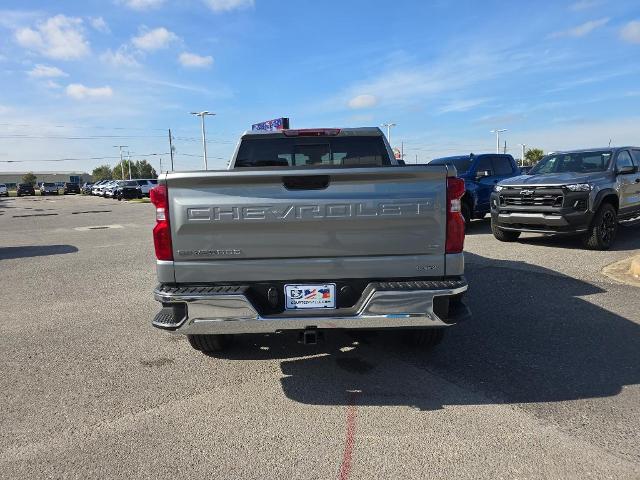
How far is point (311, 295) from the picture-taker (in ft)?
10.8

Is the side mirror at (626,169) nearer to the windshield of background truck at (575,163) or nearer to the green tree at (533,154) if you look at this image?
the windshield of background truck at (575,163)

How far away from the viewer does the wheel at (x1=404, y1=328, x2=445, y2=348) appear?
4047mm

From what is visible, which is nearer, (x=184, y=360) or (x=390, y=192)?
(x=390, y=192)

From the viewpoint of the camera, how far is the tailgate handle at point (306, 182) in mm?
3201

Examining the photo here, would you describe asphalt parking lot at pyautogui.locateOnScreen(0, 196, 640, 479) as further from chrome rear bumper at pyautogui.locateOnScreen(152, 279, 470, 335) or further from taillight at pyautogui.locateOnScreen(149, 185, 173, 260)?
taillight at pyautogui.locateOnScreen(149, 185, 173, 260)

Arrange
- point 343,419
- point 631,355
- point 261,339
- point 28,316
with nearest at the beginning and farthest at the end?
point 343,419, point 631,355, point 261,339, point 28,316

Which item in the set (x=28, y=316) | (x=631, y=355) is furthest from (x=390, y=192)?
(x=28, y=316)

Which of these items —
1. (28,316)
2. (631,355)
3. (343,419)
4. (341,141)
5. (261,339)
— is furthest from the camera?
(28,316)

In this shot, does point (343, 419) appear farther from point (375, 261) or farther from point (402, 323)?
point (375, 261)

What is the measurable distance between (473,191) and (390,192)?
31.4 ft

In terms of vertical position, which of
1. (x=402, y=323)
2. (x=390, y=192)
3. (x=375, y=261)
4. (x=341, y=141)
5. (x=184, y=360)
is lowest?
(x=184, y=360)

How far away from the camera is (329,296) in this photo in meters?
3.30

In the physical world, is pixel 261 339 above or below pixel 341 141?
below

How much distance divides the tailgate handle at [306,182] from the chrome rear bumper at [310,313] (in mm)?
803
